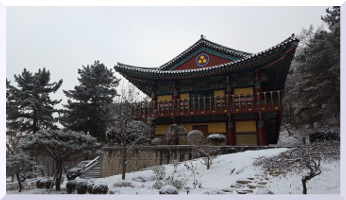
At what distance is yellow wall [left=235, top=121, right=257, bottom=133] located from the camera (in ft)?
38.7

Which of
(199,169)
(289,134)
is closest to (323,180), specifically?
(199,169)

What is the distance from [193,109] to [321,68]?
17.1 ft

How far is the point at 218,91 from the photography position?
12.4m

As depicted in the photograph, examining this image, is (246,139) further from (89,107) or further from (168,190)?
(89,107)

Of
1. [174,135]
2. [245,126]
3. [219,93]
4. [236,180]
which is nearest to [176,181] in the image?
[236,180]

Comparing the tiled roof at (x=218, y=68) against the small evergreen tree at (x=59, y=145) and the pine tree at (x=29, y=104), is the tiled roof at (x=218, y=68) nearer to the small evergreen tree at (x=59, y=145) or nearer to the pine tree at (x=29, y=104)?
the small evergreen tree at (x=59, y=145)

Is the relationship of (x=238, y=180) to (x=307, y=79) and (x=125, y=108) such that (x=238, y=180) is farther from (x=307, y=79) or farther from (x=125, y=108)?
(x=307, y=79)

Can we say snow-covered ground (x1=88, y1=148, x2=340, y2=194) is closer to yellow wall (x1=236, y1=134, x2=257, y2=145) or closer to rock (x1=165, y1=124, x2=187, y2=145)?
rock (x1=165, y1=124, x2=187, y2=145)

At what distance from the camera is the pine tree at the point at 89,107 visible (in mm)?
16500

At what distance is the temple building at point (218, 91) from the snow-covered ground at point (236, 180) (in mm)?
2938

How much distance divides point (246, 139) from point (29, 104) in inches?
461

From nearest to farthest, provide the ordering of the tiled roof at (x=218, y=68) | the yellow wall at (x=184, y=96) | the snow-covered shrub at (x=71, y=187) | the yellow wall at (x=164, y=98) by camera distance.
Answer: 1. the snow-covered shrub at (x=71, y=187)
2. the tiled roof at (x=218, y=68)
3. the yellow wall at (x=184, y=96)
4. the yellow wall at (x=164, y=98)

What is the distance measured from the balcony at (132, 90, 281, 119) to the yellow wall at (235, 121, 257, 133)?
106cm

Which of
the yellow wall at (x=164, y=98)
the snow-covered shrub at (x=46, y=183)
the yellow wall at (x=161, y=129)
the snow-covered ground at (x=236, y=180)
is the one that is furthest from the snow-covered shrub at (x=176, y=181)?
the yellow wall at (x=164, y=98)
